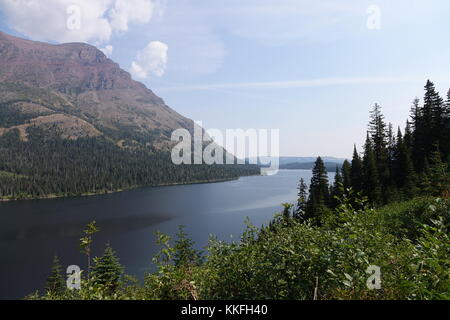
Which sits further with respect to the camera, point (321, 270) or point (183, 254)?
point (183, 254)

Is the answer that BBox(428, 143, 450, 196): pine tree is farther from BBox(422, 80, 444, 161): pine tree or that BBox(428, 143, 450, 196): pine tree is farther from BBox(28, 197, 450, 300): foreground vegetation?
BBox(422, 80, 444, 161): pine tree

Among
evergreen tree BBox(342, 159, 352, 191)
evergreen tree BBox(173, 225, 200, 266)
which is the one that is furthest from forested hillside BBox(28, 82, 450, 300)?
evergreen tree BBox(342, 159, 352, 191)

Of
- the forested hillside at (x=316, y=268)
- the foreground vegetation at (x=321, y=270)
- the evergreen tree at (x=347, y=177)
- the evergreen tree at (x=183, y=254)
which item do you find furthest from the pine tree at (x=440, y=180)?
the evergreen tree at (x=347, y=177)

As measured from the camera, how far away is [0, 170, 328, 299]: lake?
46906mm

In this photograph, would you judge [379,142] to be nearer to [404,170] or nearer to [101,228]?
[404,170]

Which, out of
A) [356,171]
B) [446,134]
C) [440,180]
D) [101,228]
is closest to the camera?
[440,180]

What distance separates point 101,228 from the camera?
73.3 m

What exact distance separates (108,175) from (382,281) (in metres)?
188

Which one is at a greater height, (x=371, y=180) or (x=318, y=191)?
(x=371, y=180)

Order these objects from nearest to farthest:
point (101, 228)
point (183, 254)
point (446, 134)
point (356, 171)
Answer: point (183, 254) → point (446, 134) → point (356, 171) → point (101, 228)

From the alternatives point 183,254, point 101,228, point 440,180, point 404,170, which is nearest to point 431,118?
point 404,170

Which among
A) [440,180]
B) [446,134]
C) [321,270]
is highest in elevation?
[446,134]

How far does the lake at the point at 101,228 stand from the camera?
46906 millimetres
